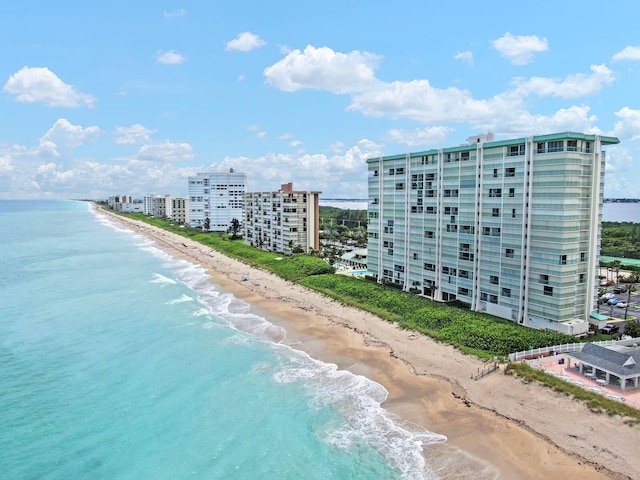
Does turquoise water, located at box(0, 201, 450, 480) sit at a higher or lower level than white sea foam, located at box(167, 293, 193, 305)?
lower

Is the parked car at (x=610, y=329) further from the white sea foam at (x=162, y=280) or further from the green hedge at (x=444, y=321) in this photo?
the white sea foam at (x=162, y=280)

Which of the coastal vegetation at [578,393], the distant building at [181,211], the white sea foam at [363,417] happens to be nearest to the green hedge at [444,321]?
the coastal vegetation at [578,393]

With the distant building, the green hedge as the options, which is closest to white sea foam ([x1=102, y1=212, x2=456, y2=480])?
the green hedge

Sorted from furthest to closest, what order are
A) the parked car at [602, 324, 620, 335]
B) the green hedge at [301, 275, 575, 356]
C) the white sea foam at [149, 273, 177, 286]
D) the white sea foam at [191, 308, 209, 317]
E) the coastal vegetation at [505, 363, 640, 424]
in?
the white sea foam at [149, 273, 177, 286] < the white sea foam at [191, 308, 209, 317] < the parked car at [602, 324, 620, 335] < the green hedge at [301, 275, 575, 356] < the coastal vegetation at [505, 363, 640, 424]

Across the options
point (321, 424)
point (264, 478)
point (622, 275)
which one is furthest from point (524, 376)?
point (622, 275)

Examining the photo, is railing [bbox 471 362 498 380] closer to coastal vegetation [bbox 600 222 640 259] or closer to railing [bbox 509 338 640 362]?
railing [bbox 509 338 640 362]

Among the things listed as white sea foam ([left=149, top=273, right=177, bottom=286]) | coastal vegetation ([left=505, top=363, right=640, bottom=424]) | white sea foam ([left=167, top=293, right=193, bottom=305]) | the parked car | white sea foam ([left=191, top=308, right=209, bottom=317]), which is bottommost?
white sea foam ([left=191, top=308, right=209, bottom=317])

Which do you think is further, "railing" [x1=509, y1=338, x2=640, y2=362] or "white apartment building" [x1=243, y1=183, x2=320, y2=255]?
"white apartment building" [x1=243, y1=183, x2=320, y2=255]
